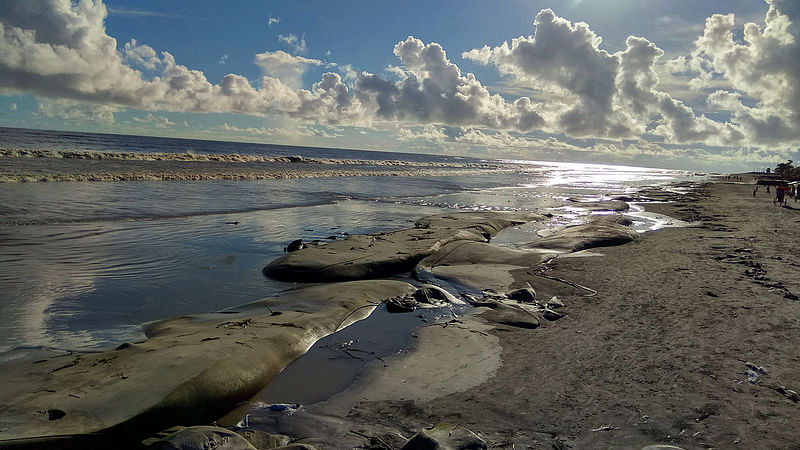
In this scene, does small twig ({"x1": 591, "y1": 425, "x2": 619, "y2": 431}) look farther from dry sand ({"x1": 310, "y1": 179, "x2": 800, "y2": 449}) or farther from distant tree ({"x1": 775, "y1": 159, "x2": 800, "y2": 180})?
distant tree ({"x1": 775, "y1": 159, "x2": 800, "y2": 180})

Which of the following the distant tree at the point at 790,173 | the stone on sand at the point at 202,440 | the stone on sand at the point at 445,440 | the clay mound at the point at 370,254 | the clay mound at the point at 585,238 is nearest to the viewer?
the stone on sand at the point at 202,440

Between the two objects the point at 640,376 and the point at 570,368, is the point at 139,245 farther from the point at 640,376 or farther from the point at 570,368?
the point at 640,376

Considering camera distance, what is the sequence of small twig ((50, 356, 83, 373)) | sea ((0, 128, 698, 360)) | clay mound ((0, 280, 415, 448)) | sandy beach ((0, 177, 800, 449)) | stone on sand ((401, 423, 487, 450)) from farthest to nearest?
sea ((0, 128, 698, 360)) < small twig ((50, 356, 83, 373)) < sandy beach ((0, 177, 800, 449)) < clay mound ((0, 280, 415, 448)) < stone on sand ((401, 423, 487, 450))

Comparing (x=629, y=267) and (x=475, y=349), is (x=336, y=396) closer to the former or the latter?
(x=475, y=349)

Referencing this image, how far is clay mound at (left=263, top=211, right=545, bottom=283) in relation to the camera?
10.6 meters

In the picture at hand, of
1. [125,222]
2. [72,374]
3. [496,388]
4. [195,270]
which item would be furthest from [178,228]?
[496,388]

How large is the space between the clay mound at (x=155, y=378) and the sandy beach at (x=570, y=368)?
48mm

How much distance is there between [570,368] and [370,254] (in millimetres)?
6852

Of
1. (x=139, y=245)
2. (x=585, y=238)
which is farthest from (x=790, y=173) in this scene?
(x=139, y=245)

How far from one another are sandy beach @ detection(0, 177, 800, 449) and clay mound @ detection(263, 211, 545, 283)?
50 centimetres

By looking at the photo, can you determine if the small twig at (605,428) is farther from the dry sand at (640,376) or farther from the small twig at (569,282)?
the small twig at (569,282)

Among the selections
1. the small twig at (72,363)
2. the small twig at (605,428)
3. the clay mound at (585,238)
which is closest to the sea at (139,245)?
the small twig at (72,363)

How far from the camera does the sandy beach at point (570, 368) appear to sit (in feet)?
15.0

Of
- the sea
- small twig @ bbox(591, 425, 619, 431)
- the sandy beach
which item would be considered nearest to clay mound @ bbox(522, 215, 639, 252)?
the sea
